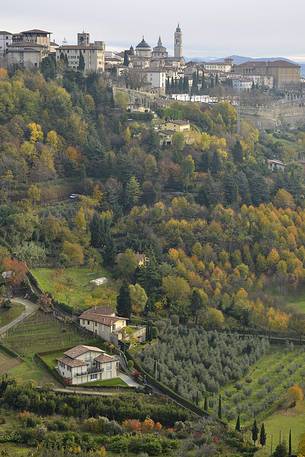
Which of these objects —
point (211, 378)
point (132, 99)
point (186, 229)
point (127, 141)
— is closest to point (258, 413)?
point (211, 378)

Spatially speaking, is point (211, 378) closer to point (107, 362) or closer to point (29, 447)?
point (107, 362)

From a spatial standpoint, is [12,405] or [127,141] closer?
[12,405]

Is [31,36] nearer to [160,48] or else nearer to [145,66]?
[145,66]

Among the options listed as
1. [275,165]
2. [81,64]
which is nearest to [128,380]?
[275,165]

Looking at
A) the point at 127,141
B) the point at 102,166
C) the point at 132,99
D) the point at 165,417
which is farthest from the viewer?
the point at 132,99

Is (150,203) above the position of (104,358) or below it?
above

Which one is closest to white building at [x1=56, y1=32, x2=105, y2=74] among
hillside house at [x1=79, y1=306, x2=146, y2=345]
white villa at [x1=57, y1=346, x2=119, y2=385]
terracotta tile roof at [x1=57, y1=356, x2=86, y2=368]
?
hillside house at [x1=79, y1=306, x2=146, y2=345]
